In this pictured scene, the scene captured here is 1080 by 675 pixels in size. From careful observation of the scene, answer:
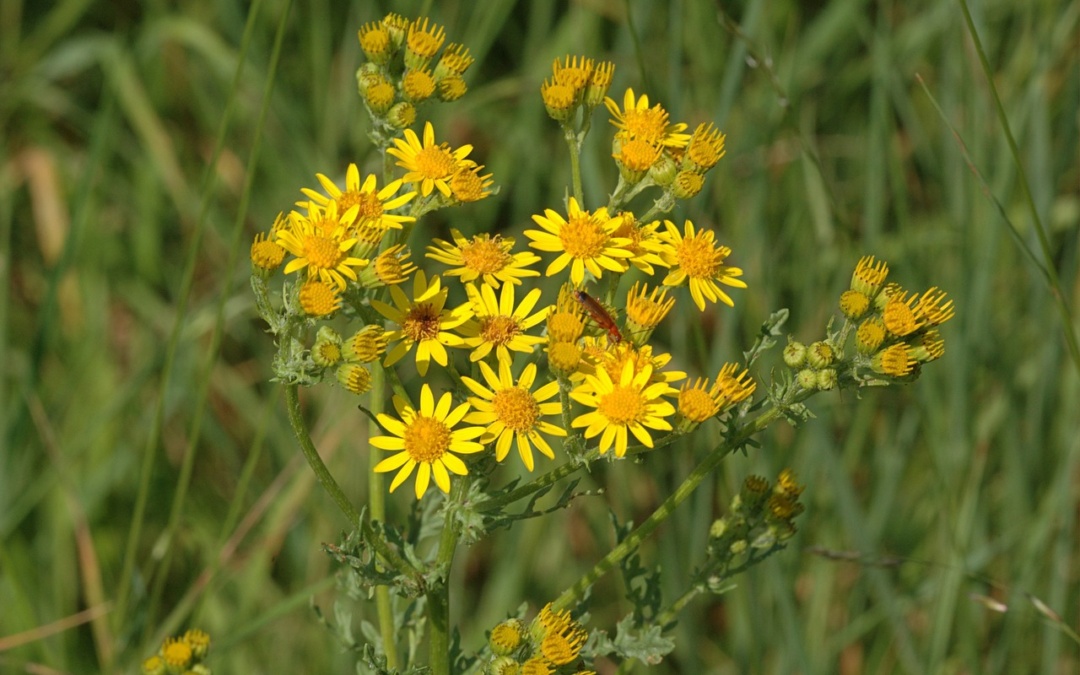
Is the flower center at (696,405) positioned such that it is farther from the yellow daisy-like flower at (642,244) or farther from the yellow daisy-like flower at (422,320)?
the yellow daisy-like flower at (422,320)

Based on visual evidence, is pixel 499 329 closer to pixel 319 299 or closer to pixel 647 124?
pixel 319 299

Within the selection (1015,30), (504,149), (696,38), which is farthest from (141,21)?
(1015,30)

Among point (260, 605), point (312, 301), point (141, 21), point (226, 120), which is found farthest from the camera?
point (141, 21)

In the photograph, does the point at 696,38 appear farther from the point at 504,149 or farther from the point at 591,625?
the point at 591,625

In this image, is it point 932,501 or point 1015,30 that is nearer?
point 932,501

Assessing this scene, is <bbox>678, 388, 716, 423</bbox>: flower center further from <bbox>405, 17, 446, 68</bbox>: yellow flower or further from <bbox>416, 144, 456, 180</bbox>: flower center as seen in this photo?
<bbox>405, 17, 446, 68</bbox>: yellow flower

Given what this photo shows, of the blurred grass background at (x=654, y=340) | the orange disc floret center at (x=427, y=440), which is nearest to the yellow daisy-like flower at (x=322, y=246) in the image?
the orange disc floret center at (x=427, y=440)
